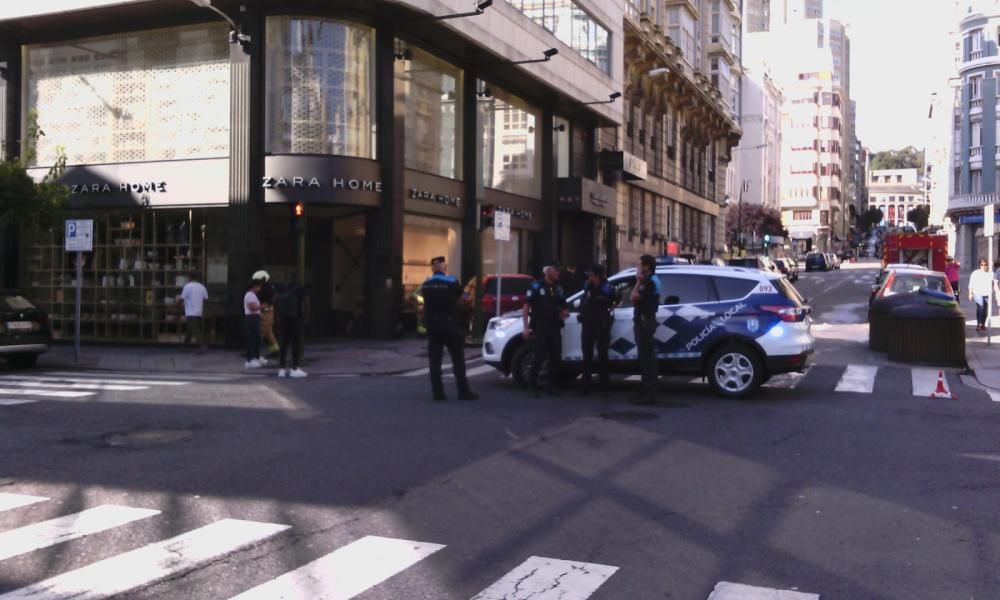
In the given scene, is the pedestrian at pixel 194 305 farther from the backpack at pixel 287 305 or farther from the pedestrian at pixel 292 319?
the backpack at pixel 287 305

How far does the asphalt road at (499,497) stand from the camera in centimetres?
543

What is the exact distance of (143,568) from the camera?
5.54m

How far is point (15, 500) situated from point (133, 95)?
718 inches

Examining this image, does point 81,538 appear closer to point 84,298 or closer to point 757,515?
point 757,515

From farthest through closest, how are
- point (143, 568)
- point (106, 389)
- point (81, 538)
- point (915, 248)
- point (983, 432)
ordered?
point (915, 248) < point (106, 389) < point (983, 432) < point (81, 538) < point (143, 568)

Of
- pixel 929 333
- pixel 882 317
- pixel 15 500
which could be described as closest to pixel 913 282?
pixel 882 317

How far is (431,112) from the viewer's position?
26.4m

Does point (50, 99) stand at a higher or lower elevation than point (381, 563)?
higher

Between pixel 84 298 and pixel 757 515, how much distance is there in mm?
21309

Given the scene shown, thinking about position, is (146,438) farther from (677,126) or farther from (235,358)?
(677,126)

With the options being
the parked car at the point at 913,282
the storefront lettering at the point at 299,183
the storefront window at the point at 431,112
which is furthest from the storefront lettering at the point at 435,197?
the parked car at the point at 913,282

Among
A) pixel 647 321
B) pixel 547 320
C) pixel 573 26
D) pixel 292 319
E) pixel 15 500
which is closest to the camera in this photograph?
pixel 15 500

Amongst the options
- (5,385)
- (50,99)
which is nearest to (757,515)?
(5,385)

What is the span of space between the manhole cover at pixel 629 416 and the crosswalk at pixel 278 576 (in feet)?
17.3
